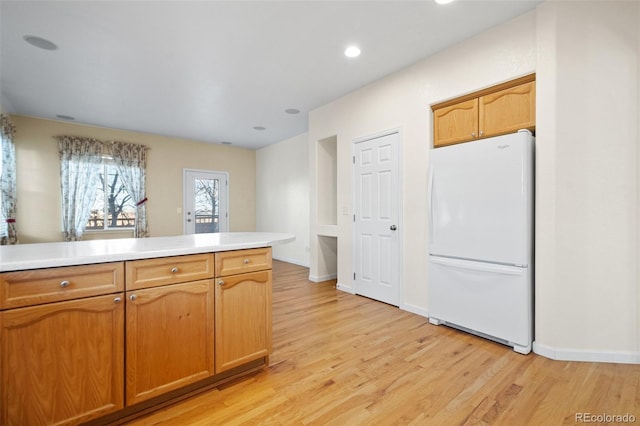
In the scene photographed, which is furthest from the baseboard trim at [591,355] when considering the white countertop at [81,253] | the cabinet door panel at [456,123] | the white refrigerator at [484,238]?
the white countertop at [81,253]

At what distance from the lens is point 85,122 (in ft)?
17.3

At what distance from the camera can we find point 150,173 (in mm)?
6113

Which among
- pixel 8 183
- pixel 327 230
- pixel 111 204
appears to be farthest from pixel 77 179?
pixel 327 230

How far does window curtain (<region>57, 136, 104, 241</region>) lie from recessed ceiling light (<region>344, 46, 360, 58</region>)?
514 cm

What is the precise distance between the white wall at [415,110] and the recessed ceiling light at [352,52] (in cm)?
64

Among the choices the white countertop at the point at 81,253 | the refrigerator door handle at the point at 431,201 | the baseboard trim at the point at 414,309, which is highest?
the refrigerator door handle at the point at 431,201

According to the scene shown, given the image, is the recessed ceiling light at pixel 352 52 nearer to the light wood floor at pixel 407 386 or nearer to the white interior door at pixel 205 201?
the light wood floor at pixel 407 386

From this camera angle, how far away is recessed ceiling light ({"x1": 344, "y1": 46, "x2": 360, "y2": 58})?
290cm

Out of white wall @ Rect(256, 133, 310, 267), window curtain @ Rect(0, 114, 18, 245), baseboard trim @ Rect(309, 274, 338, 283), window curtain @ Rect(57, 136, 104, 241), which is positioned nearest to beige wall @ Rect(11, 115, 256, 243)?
Result: window curtain @ Rect(57, 136, 104, 241)

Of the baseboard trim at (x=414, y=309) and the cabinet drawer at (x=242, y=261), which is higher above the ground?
the cabinet drawer at (x=242, y=261)

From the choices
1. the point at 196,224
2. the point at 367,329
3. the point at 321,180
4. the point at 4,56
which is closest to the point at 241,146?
the point at 196,224

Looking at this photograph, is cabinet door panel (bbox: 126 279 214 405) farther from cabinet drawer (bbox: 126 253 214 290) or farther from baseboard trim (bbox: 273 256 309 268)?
baseboard trim (bbox: 273 256 309 268)

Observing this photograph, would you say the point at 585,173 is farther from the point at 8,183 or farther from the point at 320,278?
the point at 8,183

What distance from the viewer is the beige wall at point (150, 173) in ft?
16.1
